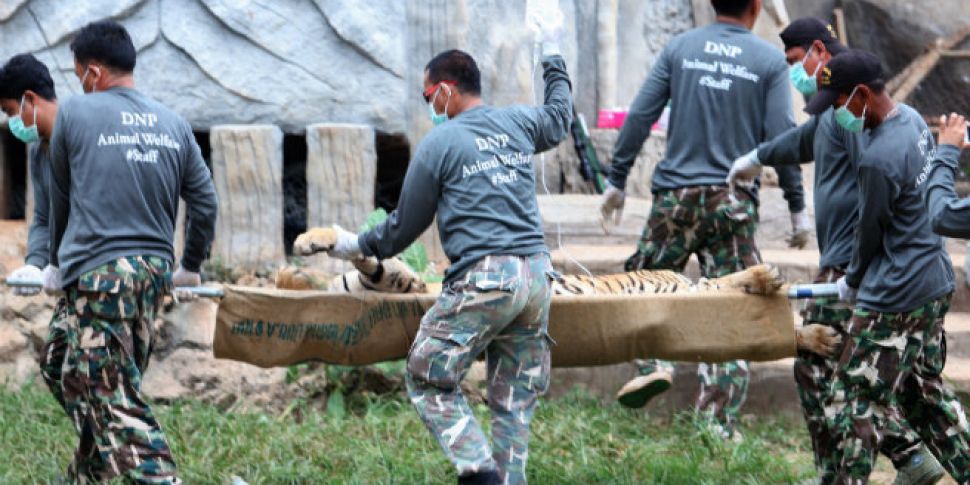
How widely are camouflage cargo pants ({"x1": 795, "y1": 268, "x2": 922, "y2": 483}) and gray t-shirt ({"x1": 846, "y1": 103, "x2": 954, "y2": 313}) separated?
10.9 inches

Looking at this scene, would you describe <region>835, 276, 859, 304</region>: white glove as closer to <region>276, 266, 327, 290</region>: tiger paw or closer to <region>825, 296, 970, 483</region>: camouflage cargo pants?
<region>825, 296, 970, 483</region>: camouflage cargo pants

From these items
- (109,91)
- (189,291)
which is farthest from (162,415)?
(109,91)

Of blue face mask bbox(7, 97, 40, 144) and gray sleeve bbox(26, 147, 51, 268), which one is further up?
blue face mask bbox(7, 97, 40, 144)

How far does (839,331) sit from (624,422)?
5.98ft

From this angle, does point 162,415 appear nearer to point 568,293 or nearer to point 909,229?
point 568,293

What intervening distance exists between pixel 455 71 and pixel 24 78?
67.6 inches

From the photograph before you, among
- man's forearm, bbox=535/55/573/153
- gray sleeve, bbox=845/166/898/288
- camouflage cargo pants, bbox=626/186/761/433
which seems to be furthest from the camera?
camouflage cargo pants, bbox=626/186/761/433

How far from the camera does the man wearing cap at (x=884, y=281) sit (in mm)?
5109

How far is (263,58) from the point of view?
30.0ft

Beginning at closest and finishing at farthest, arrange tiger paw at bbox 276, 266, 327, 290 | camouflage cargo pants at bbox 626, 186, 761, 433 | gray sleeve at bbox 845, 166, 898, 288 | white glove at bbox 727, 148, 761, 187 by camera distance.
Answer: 1. gray sleeve at bbox 845, 166, 898, 288
2. tiger paw at bbox 276, 266, 327, 290
3. white glove at bbox 727, 148, 761, 187
4. camouflage cargo pants at bbox 626, 186, 761, 433

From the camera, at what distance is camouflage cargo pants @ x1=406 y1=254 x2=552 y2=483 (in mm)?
5172

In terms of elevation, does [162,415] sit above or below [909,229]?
below

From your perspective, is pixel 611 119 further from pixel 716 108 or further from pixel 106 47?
pixel 106 47

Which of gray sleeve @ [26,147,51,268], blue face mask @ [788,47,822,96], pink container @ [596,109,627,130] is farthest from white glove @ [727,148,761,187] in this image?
pink container @ [596,109,627,130]
